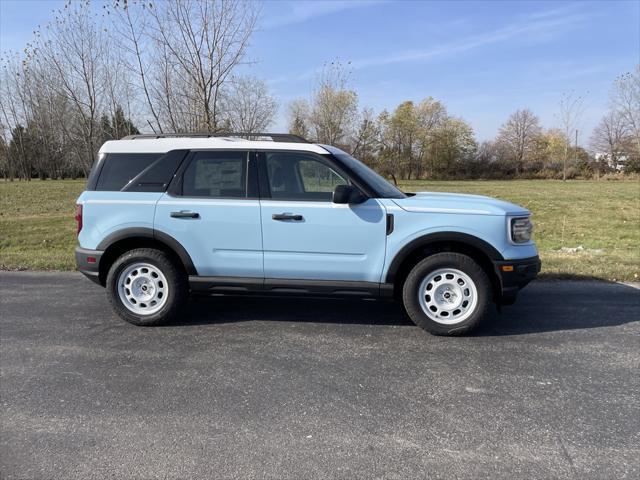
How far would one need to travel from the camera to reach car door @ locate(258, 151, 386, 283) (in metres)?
4.42

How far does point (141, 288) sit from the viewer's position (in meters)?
4.85

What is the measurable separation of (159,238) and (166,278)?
0.41m

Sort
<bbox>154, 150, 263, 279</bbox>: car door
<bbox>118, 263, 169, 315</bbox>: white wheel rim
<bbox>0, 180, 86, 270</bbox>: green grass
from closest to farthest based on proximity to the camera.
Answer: <bbox>154, 150, 263, 279</bbox>: car door, <bbox>118, 263, 169, 315</bbox>: white wheel rim, <bbox>0, 180, 86, 270</bbox>: green grass

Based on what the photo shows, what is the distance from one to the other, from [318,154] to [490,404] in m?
2.70

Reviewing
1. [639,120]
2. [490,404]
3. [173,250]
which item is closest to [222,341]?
[173,250]

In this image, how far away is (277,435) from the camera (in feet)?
9.31

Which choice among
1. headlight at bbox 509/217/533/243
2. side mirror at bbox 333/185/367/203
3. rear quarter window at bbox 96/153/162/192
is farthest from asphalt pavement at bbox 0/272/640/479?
rear quarter window at bbox 96/153/162/192

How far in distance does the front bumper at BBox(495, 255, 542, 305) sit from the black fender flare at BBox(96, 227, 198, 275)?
295 cm

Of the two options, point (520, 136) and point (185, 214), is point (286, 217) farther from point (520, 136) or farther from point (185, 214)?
point (520, 136)

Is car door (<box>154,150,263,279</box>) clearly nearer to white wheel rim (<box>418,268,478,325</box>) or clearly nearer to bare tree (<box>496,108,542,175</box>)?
white wheel rim (<box>418,268,478,325</box>)

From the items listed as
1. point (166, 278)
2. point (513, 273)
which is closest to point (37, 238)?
point (166, 278)

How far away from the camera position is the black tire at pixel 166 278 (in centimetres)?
476

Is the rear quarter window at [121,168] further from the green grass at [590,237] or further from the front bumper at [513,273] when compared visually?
the green grass at [590,237]

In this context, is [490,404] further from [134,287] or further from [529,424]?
[134,287]
